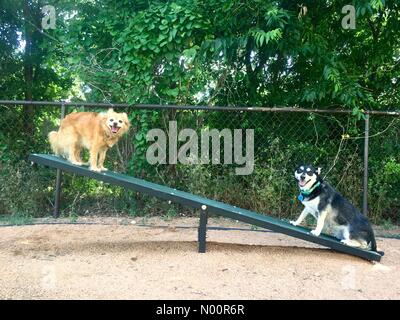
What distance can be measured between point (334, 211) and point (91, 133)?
3.14m

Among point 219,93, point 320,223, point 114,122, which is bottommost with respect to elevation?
point 320,223

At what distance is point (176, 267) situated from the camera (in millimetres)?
4188

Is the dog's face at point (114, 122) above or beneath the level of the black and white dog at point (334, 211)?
above

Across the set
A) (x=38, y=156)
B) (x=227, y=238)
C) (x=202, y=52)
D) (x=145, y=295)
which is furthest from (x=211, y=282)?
(x=202, y=52)

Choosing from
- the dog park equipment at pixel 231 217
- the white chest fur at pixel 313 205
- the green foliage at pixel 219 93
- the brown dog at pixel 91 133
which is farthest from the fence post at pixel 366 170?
the brown dog at pixel 91 133

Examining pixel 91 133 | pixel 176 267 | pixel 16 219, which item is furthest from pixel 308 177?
pixel 16 219

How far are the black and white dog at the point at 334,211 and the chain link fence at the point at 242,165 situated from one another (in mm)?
2113

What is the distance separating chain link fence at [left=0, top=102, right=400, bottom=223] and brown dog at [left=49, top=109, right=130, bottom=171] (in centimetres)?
162

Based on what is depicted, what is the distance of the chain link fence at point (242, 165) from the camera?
284 inches

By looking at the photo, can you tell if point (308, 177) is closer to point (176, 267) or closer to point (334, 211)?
point (334, 211)

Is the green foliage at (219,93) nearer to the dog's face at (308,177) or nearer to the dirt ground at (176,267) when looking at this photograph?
the dirt ground at (176,267)

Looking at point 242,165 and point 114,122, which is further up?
point 114,122

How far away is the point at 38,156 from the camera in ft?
16.6

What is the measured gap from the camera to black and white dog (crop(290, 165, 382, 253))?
487 centimetres
